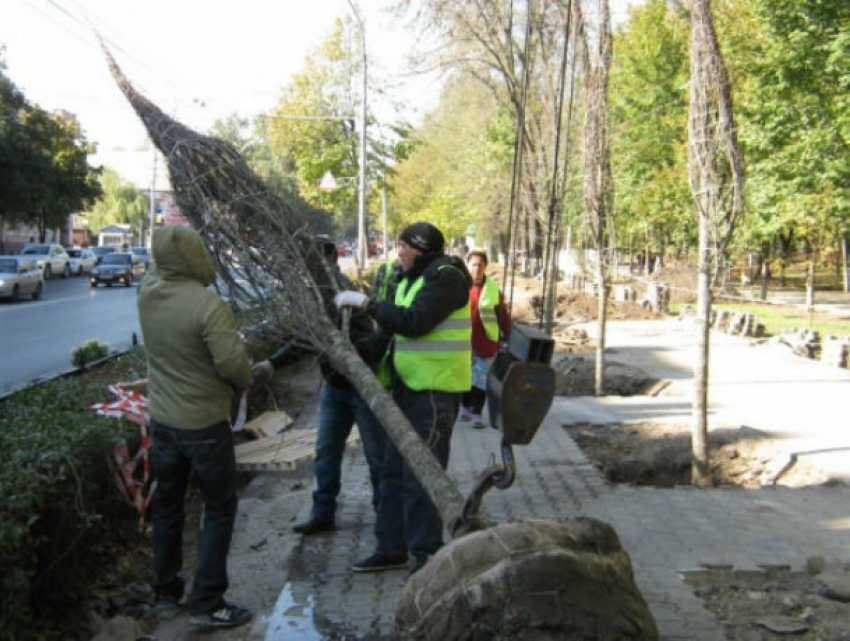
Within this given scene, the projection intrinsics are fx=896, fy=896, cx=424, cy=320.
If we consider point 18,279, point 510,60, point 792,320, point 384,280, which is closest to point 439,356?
point 384,280

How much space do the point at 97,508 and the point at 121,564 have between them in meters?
0.55

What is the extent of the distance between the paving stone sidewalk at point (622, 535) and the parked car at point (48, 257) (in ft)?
130

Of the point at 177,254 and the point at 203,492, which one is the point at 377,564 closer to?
the point at 203,492

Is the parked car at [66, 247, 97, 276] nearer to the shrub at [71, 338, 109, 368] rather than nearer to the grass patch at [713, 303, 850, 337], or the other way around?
the grass patch at [713, 303, 850, 337]

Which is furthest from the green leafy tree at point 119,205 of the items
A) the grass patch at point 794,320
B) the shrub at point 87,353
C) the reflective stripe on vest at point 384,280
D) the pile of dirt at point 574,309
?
the reflective stripe on vest at point 384,280

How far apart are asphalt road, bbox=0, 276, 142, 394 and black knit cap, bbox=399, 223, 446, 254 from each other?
29.0 feet

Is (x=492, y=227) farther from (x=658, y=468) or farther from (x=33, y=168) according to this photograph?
(x=658, y=468)

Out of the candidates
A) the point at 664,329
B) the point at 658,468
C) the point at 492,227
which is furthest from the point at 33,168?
the point at 658,468

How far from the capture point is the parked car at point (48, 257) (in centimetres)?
4319

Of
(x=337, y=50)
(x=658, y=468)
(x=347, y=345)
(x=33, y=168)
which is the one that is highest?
(x=337, y=50)

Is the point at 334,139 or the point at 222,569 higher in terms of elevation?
the point at 334,139

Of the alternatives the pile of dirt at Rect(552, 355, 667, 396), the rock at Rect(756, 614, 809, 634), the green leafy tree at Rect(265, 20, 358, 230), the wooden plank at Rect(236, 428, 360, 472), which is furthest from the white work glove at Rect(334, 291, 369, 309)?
the green leafy tree at Rect(265, 20, 358, 230)

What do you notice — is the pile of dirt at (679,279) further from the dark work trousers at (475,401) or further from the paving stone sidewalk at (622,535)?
the paving stone sidewalk at (622,535)

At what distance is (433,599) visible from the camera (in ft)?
10.9
